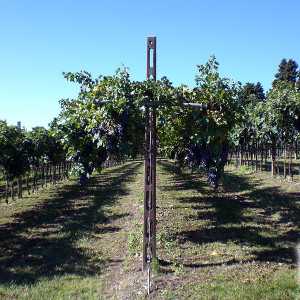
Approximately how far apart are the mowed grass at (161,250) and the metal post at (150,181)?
1.39 feet

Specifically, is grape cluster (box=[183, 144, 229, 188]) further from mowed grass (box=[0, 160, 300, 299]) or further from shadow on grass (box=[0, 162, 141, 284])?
shadow on grass (box=[0, 162, 141, 284])

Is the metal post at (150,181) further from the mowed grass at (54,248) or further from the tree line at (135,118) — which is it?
the mowed grass at (54,248)

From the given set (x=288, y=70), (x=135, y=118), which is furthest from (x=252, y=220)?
(x=288, y=70)

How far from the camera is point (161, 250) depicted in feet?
18.3

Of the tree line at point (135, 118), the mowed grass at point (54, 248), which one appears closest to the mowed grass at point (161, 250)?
the mowed grass at point (54, 248)

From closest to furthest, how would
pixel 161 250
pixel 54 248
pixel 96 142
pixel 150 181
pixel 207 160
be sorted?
pixel 150 181
pixel 96 142
pixel 161 250
pixel 207 160
pixel 54 248

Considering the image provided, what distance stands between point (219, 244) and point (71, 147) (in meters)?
3.44

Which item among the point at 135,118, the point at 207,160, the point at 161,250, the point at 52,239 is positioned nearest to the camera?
the point at 135,118

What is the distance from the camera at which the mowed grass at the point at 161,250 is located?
4090 millimetres

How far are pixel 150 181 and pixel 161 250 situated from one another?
169 centimetres

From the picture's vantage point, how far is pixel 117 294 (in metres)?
3.96

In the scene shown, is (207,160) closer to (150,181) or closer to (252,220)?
(150,181)

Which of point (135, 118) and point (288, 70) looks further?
point (288, 70)

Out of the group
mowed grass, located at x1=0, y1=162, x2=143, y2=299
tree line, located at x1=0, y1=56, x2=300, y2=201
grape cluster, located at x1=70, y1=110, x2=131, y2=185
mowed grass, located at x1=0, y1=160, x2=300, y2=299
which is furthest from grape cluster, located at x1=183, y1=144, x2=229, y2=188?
mowed grass, located at x1=0, y1=162, x2=143, y2=299
